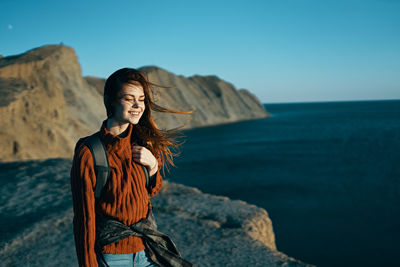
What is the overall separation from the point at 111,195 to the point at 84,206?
0.48 ft

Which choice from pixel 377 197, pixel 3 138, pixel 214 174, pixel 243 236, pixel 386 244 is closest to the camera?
pixel 243 236

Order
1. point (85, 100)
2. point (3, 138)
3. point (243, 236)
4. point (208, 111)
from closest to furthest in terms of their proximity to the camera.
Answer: point (243, 236) → point (3, 138) → point (85, 100) → point (208, 111)

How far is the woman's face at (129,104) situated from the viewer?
1577 millimetres

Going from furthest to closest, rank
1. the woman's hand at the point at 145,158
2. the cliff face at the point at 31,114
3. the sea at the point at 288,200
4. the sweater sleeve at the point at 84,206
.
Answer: the cliff face at the point at 31,114
the sea at the point at 288,200
the woman's hand at the point at 145,158
the sweater sleeve at the point at 84,206

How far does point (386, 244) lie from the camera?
734 cm

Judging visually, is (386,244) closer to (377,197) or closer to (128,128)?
(377,197)

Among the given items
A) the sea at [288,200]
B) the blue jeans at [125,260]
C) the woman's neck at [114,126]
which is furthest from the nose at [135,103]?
the sea at [288,200]

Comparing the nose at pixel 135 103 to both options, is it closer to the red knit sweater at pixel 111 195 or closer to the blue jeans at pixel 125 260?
the red knit sweater at pixel 111 195

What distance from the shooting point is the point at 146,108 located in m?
1.80

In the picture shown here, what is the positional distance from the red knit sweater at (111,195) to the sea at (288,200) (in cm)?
117

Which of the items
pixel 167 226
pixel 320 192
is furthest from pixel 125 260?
pixel 320 192

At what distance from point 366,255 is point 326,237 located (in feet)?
3.26

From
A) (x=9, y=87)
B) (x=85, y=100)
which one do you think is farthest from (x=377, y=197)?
(x=85, y=100)

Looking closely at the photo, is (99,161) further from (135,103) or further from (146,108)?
(146,108)
